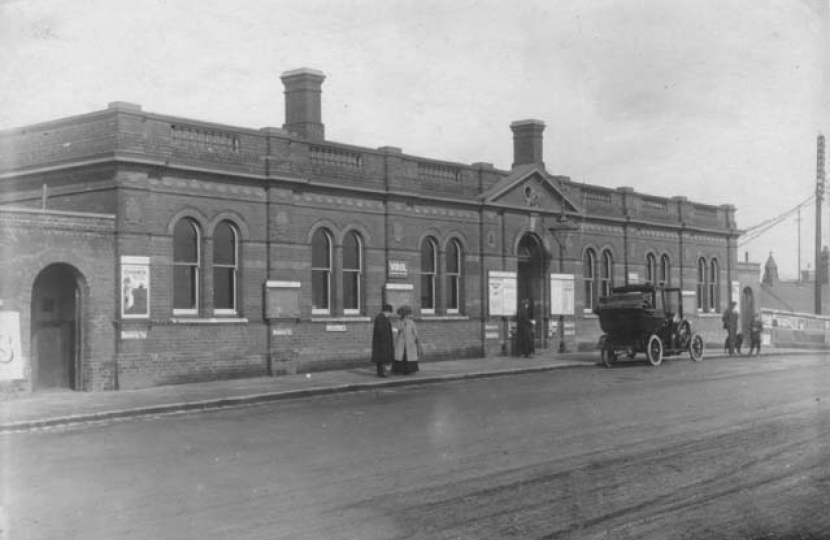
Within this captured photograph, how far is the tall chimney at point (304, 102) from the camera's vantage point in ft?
78.4

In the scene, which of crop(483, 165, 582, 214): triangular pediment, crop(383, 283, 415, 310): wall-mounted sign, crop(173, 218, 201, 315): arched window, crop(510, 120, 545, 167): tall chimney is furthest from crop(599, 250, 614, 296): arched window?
crop(173, 218, 201, 315): arched window

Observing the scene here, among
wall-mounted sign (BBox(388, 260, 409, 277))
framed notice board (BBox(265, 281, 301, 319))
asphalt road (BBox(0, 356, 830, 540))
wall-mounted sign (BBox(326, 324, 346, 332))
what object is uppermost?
wall-mounted sign (BBox(388, 260, 409, 277))

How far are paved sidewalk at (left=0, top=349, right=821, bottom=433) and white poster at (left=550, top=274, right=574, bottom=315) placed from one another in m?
6.02

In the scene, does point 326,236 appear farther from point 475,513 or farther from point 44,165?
point 475,513

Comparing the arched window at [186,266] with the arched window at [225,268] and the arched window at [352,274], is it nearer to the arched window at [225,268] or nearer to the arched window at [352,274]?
the arched window at [225,268]

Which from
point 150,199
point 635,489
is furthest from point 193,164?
point 635,489

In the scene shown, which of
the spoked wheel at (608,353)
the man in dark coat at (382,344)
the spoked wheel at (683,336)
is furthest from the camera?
the spoked wheel at (683,336)

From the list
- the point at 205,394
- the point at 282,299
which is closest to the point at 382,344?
the point at 282,299

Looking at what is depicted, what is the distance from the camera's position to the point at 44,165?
20.2m

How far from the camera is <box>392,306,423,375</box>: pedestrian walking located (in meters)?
21.6

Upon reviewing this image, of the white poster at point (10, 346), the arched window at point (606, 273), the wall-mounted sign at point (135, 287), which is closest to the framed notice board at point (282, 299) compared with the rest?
the wall-mounted sign at point (135, 287)

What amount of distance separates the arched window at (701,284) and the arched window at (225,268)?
933 inches

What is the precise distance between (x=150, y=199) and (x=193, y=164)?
129 cm

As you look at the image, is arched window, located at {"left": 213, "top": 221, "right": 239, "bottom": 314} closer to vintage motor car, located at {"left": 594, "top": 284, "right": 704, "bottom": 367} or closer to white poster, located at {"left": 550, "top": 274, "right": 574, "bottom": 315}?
vintage motor car, located at {"left": 594, "top": 284, "right": 704, "bottom": 367}
